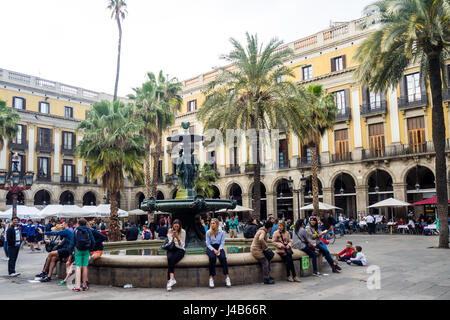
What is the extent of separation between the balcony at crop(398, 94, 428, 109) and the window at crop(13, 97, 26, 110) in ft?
112

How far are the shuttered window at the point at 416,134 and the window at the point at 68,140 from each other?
33583mm

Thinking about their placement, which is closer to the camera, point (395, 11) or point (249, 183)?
point (395, 11)

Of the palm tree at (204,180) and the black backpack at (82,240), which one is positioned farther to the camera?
the palm tree at (204,180)

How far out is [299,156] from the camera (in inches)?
1356

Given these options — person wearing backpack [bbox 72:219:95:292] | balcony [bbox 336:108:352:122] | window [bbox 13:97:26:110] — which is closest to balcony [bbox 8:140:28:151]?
window [bbox 13:97:26:110]

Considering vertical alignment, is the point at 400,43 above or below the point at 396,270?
above

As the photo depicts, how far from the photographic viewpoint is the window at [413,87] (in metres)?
28.9

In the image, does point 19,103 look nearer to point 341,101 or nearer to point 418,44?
point 341,101

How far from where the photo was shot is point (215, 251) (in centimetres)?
786

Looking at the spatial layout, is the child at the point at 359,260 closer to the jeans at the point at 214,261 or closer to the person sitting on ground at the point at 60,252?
the jeans at the point at 214,261

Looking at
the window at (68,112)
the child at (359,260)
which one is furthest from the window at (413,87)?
the window at (68,112)

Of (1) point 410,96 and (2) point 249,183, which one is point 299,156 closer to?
(2) point 249,183

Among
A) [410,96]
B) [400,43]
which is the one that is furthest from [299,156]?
[400,43]
